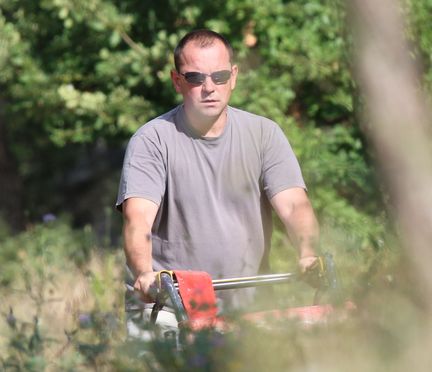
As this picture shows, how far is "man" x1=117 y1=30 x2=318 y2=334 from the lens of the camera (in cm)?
557

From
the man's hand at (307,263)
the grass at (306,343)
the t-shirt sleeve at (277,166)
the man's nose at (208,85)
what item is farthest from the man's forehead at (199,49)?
the grass at (306,343)

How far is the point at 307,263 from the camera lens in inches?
200

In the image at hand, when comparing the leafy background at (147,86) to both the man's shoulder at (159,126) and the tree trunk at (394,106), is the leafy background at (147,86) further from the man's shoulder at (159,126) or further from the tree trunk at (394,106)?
the tree trunk at (394,106)

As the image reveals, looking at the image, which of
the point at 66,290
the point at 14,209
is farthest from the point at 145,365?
the point at 14,209

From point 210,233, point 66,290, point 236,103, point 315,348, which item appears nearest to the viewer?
point 315,348

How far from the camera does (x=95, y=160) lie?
17672 millimetres

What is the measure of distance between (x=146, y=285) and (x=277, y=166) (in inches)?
40.4

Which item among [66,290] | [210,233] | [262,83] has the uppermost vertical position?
[262,83]

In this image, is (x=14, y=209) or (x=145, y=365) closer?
(x=145, y=365)

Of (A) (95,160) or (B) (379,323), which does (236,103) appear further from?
(A) (95,160)

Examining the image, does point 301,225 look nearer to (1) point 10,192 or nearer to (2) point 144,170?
(2) point 144,170

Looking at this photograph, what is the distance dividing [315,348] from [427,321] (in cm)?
40

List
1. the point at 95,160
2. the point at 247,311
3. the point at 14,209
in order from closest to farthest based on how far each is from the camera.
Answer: the point at 247,311
the point at 14,209
the point at 95,160

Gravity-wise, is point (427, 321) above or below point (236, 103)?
below
